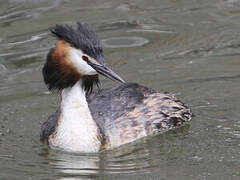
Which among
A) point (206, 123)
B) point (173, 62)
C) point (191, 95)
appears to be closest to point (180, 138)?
point (206, 123)

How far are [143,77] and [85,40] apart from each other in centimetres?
296

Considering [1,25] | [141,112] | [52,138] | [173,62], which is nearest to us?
[52,138]

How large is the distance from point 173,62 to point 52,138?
3.32 metres

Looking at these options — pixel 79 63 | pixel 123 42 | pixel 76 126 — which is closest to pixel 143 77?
pixel 123 42

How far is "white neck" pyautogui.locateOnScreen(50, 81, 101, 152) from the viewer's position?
8703mm

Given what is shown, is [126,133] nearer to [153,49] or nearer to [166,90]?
[166,90]

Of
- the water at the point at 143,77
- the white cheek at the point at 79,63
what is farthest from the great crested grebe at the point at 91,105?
the water at the point at 143,77

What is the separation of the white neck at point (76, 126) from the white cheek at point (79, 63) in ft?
1.06

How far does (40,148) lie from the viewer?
898cm

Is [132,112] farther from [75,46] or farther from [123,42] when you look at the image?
[123,42]

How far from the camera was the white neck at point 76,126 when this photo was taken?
8.70m

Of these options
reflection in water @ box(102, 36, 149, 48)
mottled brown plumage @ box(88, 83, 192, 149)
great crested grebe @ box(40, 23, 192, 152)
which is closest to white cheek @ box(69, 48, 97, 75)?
great crested grebe @ box(40, 23, 192, 152)

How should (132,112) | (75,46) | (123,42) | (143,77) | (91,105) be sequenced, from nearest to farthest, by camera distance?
(75,46)
(132,112)
(91,105)
(143,77)
(123,42)

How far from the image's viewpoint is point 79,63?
8375mm
